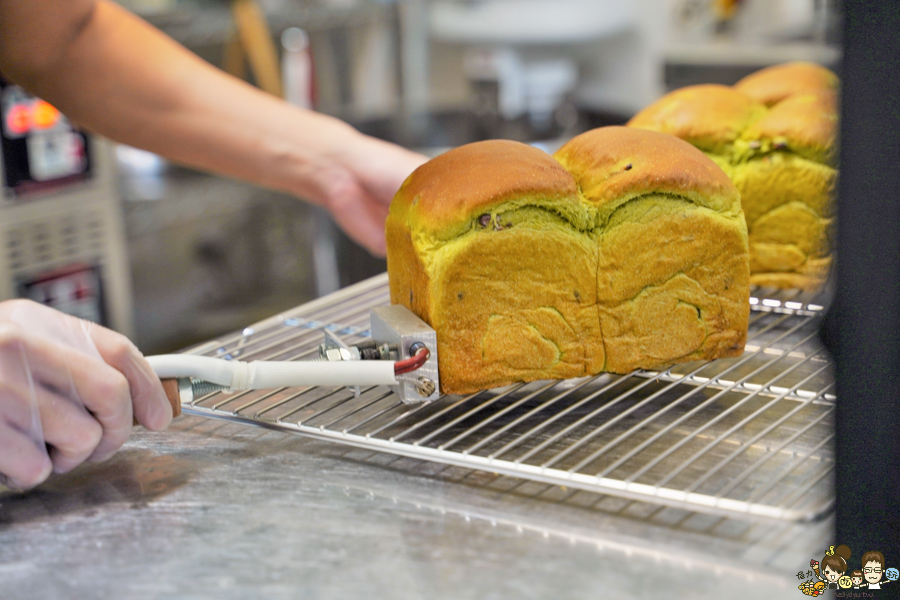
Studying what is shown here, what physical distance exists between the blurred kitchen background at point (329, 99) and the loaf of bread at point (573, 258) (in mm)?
1478

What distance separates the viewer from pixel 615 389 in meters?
0.92

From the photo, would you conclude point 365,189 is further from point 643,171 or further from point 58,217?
point 58,217

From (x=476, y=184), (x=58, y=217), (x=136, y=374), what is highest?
(x=476, y=184)

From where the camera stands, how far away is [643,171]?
0.91m

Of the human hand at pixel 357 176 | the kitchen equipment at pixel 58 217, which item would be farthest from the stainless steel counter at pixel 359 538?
the kitchen equipment at pixel 58 217

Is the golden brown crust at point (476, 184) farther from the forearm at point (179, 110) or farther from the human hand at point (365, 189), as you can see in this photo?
the forearm at point (179, 110)

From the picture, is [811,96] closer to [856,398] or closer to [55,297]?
[856,398]

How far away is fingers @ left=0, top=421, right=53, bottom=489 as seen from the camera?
0.69 m

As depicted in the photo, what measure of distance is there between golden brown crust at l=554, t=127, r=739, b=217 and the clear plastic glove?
0.50 m

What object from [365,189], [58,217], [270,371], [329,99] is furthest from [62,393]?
[329,99]

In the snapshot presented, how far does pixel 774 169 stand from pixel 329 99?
224 centimetres

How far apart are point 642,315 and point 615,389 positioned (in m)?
0.09

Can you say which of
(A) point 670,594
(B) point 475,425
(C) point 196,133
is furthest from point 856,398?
(C) point 196,133

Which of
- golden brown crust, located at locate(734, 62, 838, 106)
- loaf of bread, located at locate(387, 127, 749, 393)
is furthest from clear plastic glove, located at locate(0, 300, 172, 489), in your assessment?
golden brown crust, located at locate(734, 62, 838, 106)
